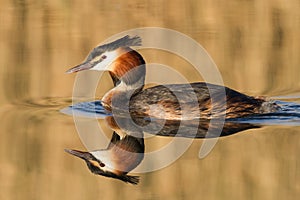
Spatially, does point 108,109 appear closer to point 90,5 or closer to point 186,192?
point 186,192

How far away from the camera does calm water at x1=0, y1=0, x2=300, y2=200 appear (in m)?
4.97

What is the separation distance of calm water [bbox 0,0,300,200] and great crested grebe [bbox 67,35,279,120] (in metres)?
0.30

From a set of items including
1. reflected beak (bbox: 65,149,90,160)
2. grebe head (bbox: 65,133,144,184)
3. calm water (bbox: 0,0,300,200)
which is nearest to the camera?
calm water (bbox: 0,0,300,200)

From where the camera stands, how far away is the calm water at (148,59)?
4969 mm

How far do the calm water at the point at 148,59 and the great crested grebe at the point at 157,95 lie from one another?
0.97 feet

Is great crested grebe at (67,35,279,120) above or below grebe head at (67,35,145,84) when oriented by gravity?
below

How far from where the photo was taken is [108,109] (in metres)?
6.57

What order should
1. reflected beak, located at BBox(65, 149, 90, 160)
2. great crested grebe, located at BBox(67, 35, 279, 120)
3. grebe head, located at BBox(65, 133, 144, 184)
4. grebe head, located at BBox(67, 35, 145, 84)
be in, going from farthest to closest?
grebe head, located at BBox(67, 35, 145, 84) → great crested grebe, located at BBox(67, 35, 279, 120) → reflected beak, located at BBox(65, 149, 90, 160) → grebe head, located at BBox(65, 133, 144, 184)

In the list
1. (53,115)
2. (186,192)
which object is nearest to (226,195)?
(186,192)

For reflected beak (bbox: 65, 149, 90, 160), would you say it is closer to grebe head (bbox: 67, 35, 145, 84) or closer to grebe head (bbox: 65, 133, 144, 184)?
grebe head (bbox: 65, 133, 144, 184)

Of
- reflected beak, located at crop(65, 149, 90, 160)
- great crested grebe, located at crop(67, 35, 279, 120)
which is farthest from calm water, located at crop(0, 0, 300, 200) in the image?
great crested grebe, located at crop(67, 35, 279, 120)

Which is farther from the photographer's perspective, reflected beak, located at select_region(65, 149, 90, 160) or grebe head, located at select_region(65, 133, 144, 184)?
reflected beak, located at select_region(65, 149, 90, 160)

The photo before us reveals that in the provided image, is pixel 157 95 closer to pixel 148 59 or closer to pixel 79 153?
pixel 79 153

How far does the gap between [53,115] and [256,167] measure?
1695mm
